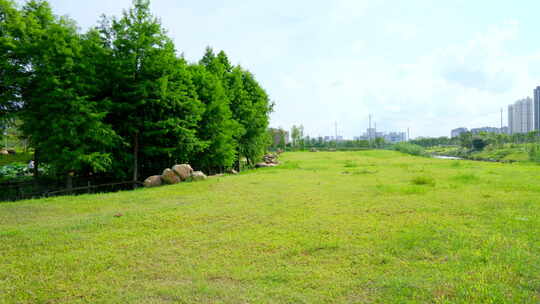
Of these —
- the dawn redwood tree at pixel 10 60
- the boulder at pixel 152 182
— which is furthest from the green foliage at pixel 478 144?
the dawn redwood tree at pixel 10 60

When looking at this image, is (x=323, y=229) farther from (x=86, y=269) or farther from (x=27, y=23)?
(x=27, y=23)

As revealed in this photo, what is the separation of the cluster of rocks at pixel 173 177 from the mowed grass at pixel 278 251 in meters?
4.41

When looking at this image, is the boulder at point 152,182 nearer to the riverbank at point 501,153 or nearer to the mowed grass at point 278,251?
the mowed grass at point 278,251

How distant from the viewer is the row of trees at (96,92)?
469 inches

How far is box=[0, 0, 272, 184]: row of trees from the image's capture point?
469 inches

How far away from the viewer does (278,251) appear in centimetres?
479

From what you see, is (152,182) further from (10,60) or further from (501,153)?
(501,153)

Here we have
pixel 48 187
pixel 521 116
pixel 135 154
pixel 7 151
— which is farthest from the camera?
pixel 521 116

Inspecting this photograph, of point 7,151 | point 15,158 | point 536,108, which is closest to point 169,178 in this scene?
point 15,158

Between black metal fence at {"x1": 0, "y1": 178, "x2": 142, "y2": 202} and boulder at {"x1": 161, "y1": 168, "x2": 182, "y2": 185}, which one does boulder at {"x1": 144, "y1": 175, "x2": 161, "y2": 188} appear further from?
black metal fence at {"x1": 0, "y1": 178, "x2": 142, "y2": 202}

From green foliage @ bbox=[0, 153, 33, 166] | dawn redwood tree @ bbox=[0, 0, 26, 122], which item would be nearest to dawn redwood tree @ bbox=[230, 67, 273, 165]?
dawn redwood tree @ bbox=[0, 0, 26, 122]

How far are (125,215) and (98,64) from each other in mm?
9345

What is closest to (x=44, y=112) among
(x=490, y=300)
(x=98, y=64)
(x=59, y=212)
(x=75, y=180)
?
(x=98, y=64)

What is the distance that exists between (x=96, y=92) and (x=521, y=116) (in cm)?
9660
